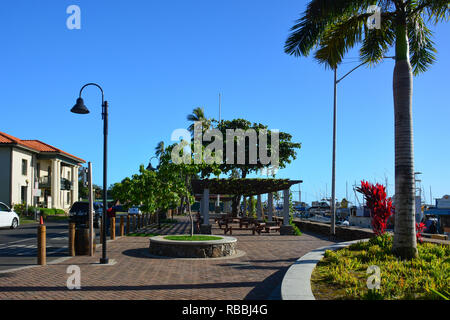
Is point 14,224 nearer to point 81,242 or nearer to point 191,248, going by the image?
point 81,242

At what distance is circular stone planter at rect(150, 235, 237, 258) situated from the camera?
39.8ft

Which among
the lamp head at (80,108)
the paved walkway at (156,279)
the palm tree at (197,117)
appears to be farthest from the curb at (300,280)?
the palm tree at (197,117)

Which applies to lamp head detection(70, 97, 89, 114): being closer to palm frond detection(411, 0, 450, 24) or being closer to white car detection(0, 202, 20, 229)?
palm frond detection(411, 0, 450, 24)

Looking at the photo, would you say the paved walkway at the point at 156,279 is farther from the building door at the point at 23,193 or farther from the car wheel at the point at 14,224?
the building door at the point at 23,193

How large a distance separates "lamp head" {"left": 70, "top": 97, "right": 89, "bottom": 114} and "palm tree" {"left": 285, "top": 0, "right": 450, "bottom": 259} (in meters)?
6.55

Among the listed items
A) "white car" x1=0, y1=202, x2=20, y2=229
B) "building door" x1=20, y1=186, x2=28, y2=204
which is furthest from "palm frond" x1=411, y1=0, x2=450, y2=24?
"building door" x1=20, y1=186, x2=28, y2=204

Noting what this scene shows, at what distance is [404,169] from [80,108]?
359 inches

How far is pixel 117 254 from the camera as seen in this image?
12.7 meters

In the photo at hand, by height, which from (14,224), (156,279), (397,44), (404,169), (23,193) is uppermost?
(397,44)

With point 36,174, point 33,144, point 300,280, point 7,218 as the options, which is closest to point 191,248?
point 300,280

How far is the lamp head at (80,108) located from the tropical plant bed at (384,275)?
7.92m

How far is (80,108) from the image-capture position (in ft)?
36.3
